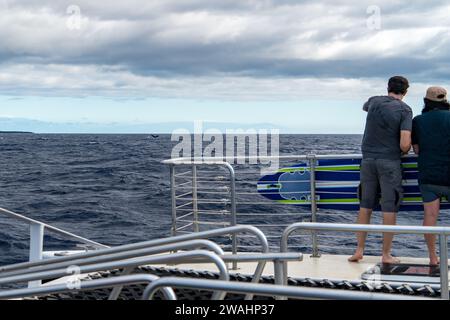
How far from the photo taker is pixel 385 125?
657 cm

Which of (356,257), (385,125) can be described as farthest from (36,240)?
(385,125)

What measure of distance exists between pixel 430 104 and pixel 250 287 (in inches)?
151

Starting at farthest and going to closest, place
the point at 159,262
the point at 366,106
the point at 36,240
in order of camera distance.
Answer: the point at 36,240
the point at 366,106
the point at 159,262

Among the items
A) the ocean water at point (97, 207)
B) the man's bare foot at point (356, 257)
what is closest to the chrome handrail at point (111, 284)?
the man's bare foot at point (356, 257)

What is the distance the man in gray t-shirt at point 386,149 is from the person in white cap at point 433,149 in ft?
0.47

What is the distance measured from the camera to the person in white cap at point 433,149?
643cm

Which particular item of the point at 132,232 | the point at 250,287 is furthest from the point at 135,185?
the point at 250,287

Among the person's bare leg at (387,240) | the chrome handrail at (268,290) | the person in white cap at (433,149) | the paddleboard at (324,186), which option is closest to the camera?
the chrome handrail at (268,290)

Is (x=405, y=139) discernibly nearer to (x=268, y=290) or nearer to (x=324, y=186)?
(x=324, y=186)

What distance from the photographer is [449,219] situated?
1764 centimetres

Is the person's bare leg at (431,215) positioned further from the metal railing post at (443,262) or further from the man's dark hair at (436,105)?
the metal railing post at (443,262)

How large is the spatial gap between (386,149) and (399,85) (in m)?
0.56

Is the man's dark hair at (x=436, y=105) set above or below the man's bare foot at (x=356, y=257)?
above

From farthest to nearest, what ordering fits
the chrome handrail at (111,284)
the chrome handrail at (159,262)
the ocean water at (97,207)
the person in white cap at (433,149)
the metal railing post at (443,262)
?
the ocean water at (97,207)
the person in white cap at (433,149)
the metal railing post at (443,262)
the chrome handrail at (159,262)
the chrome handrail at (111,284)
